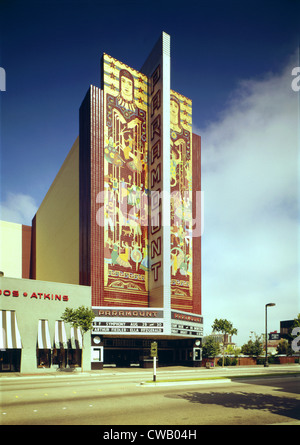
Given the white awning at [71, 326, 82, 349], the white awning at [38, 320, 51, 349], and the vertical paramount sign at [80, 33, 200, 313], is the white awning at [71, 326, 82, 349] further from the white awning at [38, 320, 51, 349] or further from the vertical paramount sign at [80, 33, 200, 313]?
the vertical paramount sign at [80, 33, 200, 313]

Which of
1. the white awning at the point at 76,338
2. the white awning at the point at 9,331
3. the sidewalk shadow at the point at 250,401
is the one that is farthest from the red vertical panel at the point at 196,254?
the sidewalk shadow at the point at 250,401

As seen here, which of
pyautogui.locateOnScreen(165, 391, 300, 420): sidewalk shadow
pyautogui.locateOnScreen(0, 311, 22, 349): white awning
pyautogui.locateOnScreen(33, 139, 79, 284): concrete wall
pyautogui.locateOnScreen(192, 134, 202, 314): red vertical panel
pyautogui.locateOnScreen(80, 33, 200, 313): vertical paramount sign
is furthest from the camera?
pyautogui.locateOnScreen(192, 134, 202, 314): red vertical panel

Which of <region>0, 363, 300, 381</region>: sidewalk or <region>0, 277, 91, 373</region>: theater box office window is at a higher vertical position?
<region>0, 277, 91, 373</region>: theater box office window

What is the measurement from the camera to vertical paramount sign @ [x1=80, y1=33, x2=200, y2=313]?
51.8 m

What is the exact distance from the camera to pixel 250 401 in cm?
2017

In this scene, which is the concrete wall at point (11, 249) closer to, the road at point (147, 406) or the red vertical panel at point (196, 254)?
the red vertical panel at point (196, 254)

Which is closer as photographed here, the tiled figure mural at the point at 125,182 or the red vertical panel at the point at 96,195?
the red vertical panel at the point at 96,195

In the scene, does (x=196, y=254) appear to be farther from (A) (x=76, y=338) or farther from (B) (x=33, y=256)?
(B) (x=33, y=256)

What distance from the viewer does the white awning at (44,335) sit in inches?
1644

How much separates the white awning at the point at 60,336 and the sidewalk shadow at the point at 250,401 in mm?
23773

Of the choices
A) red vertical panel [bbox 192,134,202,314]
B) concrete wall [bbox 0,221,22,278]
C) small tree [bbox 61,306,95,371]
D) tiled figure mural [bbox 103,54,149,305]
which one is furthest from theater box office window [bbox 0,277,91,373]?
concrete wall [bbox 0,221,22,278]

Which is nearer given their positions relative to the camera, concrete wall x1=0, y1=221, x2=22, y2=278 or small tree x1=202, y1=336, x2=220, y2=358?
small tree x1=202, y1=336, x2=220, y2=358

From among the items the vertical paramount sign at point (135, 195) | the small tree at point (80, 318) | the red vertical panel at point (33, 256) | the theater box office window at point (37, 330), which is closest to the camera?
the theater box office window at point (37, 330)
